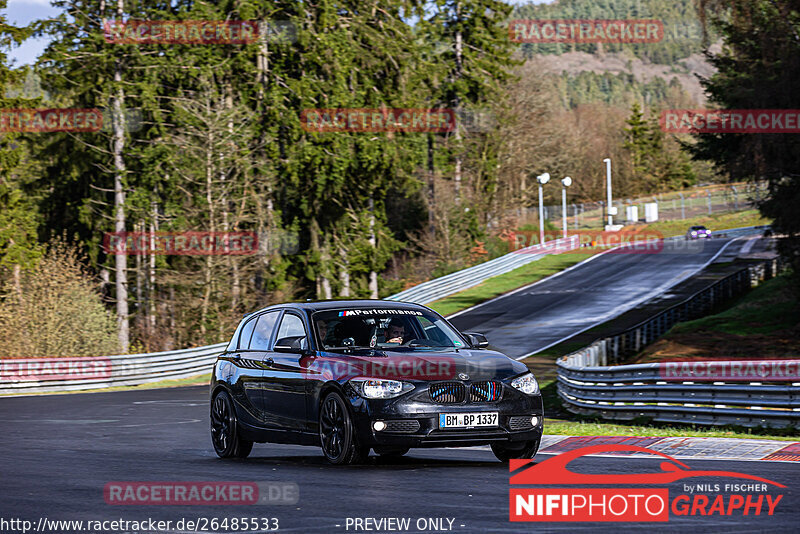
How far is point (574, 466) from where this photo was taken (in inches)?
402

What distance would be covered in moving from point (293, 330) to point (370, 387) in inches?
73.0

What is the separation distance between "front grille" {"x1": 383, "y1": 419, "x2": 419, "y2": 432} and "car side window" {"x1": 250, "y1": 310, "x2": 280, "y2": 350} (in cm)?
257

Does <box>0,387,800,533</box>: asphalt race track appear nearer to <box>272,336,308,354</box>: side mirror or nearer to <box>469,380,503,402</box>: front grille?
<box>469,380,503,402</box>: front grille

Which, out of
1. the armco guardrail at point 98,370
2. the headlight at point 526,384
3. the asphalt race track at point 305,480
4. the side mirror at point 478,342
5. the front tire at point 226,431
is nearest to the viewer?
the asphalt race track at point 305,480

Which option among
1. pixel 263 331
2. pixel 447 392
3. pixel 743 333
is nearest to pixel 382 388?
pixel 447 392

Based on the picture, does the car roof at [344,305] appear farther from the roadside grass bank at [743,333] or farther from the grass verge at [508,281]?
the grass verge at [508,281]

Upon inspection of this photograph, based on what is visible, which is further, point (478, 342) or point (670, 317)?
point (670, 317)

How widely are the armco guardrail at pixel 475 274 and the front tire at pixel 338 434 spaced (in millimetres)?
36194

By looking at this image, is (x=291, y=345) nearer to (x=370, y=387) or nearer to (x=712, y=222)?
(x=370, y=387)

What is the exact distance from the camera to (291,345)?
11164 millimetres

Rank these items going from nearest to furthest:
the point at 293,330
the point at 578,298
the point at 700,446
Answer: the point at 293,330
the point at 700,446
the point at 578,298

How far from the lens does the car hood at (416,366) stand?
1035cm

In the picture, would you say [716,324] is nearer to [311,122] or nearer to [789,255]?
[789,255]

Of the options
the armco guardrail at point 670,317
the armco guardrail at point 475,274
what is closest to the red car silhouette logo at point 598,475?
the armco guardrail at point 670,317
